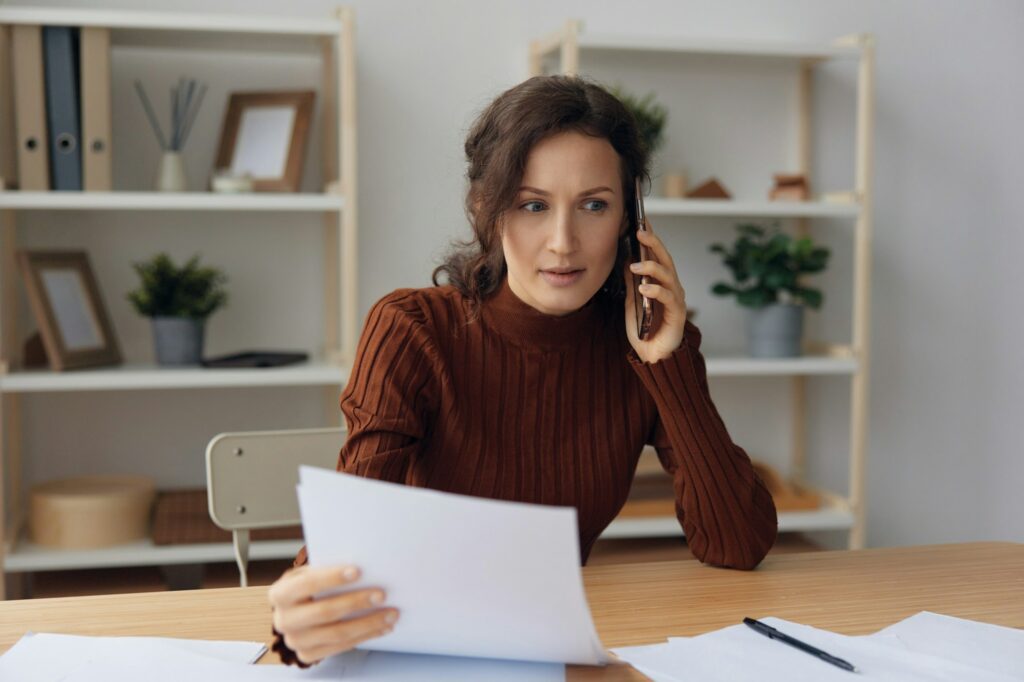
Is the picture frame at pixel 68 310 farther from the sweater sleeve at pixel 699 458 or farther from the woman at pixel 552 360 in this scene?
the sweater sleeve at pixel 699 458

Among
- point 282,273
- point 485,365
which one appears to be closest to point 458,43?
point 282,273

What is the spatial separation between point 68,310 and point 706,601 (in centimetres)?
176

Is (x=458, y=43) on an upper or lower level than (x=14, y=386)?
upper

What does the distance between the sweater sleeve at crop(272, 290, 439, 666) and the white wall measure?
4.28ft

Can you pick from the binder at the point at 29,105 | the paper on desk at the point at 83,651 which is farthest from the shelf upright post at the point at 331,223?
the paper on desk at the point at 83,651

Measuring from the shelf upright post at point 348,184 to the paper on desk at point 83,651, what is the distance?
144cm

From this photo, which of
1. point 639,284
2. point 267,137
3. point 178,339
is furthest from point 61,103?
point 639,284

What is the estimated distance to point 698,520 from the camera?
4.36 ft

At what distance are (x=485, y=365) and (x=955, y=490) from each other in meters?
2.19

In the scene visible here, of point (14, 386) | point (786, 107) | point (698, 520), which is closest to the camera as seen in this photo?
point (698, 520)

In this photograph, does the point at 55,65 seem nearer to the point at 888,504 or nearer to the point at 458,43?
the point at 458,43

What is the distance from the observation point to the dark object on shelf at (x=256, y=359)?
2385 mm

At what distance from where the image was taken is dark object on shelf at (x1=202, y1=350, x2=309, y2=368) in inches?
93.9

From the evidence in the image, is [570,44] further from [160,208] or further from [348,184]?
[160,208]
